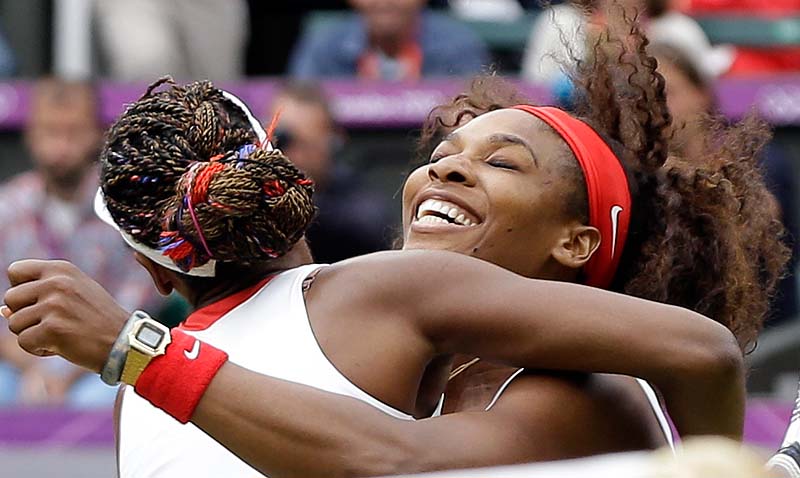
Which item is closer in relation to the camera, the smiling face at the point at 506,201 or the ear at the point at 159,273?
the ear at the point at 159,273

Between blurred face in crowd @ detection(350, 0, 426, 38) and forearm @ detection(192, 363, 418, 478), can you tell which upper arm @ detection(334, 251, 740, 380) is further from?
blurred face in crowd @ detection(350, 0, 426, 38)

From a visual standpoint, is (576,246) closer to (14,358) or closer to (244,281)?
(244,281)

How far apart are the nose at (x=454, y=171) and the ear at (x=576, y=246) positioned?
20 cm

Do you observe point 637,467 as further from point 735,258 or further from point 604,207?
point 735,258

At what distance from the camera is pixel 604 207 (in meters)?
2.95

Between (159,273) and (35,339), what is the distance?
447mm

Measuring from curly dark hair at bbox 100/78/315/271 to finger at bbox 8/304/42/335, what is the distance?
27 centimetres

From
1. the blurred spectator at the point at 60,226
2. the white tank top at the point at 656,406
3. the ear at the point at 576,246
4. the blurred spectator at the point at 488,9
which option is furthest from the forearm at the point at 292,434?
the blurred spectator at the point at 488,9

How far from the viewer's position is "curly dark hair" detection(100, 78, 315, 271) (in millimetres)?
2502

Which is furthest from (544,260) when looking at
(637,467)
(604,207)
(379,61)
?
(379,61)

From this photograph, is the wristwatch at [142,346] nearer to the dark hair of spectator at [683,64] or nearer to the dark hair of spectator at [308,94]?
the dark hair of spectator at [683,64]

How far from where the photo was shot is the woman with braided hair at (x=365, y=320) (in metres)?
2.38

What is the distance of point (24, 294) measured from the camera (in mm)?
2383

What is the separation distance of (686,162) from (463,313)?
907mm
